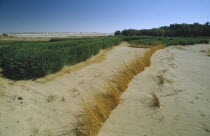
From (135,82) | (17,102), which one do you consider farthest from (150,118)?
(17,102)

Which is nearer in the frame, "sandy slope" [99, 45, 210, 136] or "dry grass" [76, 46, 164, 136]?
"dry grass" [76, 46, 164, 136]

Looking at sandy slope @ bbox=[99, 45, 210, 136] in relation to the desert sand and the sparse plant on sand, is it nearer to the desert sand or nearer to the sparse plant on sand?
the desert sand

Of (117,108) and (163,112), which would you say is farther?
(117,108)

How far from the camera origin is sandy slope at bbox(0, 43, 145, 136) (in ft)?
12.3

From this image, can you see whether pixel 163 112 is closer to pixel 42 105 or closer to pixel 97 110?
pixel 97 110

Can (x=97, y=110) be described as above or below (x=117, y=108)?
above

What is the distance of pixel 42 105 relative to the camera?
5016 mm

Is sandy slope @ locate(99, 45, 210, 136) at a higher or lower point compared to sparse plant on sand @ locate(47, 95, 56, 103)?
higher

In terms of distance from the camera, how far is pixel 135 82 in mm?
6906

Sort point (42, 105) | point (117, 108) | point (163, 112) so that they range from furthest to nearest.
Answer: point (42, 105) → point (117, 108) → point (163, 112)

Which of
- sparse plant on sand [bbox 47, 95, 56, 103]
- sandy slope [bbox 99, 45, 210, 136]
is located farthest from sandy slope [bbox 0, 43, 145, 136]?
sandy slope [bbox 99, 45, 210, 136]

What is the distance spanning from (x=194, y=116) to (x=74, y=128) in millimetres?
3521

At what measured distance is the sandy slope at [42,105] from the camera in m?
3.75

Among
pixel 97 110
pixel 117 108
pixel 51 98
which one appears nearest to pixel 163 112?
pixel 117 108
